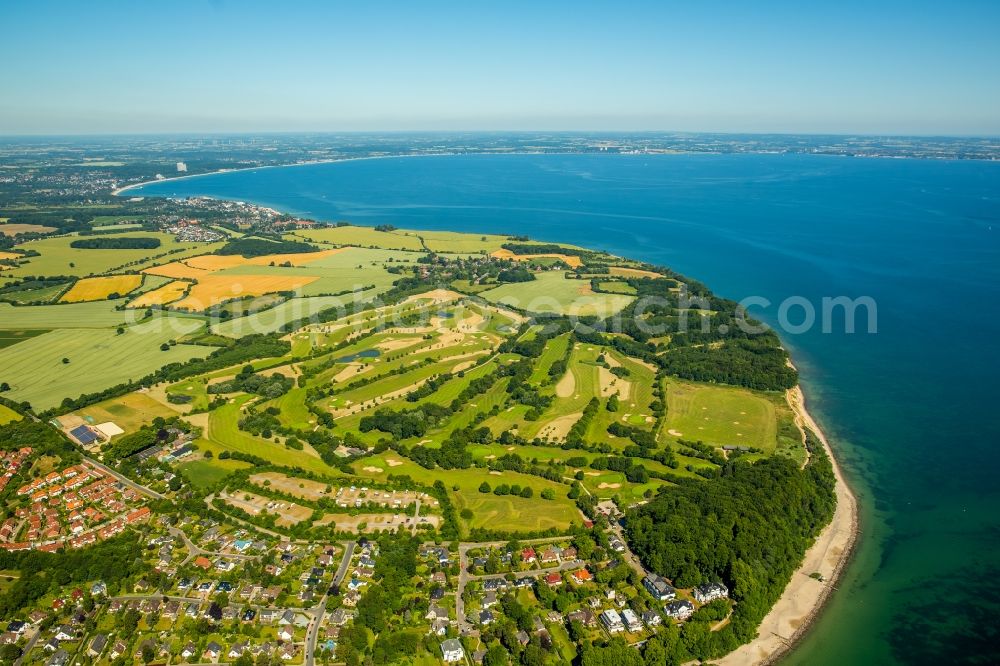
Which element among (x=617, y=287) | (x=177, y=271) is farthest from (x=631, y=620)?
(x=177, y=271)

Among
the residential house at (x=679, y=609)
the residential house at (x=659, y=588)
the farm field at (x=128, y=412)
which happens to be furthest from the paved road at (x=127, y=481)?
the residential house at (x=679, y=609)

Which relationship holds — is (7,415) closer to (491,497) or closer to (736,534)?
(491,497)

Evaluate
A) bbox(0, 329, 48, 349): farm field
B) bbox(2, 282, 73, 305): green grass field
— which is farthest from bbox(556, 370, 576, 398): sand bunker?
bbox(2, 282, 73, 305): green grass field

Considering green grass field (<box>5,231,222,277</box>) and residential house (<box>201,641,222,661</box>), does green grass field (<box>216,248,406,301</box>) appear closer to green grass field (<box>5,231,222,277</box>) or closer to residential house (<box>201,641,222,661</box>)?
green grass field (<box>5,231,222,277</box>)

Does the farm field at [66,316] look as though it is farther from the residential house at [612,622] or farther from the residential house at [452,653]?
the residential house at [612,622]

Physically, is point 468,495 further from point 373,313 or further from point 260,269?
point 260,269
